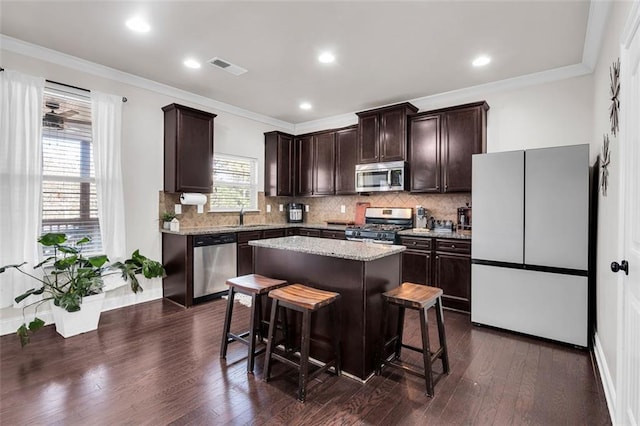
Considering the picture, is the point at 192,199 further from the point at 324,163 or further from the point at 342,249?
the point at 342,249

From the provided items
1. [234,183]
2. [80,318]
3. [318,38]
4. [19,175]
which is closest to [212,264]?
[80,318]

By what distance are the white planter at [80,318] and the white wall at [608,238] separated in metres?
4.07

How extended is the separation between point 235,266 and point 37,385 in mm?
2466

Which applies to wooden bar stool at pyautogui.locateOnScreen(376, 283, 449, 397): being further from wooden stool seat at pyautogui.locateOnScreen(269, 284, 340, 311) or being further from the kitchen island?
wooden stool seat at pyautogui.locateOnScreen(269, 284, 340, 311)

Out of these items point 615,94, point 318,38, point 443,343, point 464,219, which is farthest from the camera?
point 464,219

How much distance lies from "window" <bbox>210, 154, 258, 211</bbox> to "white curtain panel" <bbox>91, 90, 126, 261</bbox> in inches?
55.2

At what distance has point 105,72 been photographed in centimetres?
373

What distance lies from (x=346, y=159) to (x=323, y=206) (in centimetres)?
110

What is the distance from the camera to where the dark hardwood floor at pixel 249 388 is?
75.4 inches

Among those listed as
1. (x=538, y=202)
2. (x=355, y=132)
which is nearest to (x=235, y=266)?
(x=355, y=132)

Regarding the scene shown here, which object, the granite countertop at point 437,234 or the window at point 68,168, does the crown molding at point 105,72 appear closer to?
the window at point 68,168

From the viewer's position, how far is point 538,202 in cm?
300

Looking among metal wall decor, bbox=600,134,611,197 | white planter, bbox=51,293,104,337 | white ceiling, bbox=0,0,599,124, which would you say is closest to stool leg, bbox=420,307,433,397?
metal wall decor, bbox=600,134,611,197

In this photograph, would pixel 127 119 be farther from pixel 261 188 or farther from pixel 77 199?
pixel 261 188
